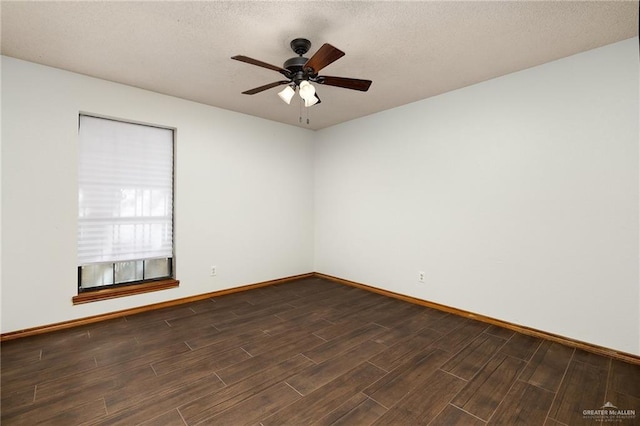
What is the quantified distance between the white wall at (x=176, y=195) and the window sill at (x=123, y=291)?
0.23 ft

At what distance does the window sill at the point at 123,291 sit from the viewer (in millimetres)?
3102

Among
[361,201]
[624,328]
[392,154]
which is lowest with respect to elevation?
[624,328]

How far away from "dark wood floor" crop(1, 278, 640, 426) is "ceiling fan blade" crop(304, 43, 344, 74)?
2247 millimetres

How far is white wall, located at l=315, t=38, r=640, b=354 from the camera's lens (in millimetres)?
2475

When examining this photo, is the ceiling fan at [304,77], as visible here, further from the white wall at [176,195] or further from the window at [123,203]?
the window at [123,203]

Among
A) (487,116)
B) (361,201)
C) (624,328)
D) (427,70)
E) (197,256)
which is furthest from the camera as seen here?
(361,201)

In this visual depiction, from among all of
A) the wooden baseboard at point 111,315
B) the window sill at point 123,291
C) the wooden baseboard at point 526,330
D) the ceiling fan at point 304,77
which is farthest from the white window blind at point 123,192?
the wooden baseboard at point 526,330

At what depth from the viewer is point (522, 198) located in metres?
2.96

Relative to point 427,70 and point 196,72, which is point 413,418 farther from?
point 196,72

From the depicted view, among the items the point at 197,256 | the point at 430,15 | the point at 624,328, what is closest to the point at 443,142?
the point at 430,15

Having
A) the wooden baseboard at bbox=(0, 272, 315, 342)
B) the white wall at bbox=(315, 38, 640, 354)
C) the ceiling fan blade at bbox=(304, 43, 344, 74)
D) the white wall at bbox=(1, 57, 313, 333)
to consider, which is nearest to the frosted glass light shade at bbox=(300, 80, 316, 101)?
the ceiling fan blade at bbox=(304, 43, 344, 74)

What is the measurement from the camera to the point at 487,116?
3219 mm

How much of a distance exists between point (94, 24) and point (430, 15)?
8.16ft

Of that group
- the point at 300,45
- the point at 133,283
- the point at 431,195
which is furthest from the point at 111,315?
the point at 431,195
